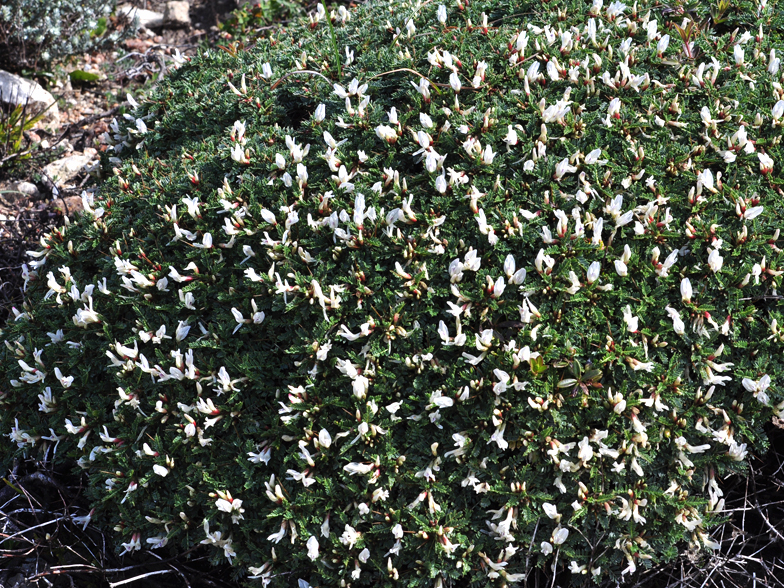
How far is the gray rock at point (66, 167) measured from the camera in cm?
522

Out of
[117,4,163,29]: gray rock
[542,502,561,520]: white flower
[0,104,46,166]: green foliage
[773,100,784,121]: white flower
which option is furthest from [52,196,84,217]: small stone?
[773,100,784,121]: white flower

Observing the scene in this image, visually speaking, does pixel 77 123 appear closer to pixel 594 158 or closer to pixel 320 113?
pixel 320 113

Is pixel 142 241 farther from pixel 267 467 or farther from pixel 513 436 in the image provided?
pixel 513 436

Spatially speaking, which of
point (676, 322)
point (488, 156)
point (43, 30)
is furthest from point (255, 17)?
point (676, 322)

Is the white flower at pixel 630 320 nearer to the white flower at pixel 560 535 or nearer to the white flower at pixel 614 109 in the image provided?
the white flower at pixel 560 535

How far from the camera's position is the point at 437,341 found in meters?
2.80

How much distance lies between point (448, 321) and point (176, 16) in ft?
17.2

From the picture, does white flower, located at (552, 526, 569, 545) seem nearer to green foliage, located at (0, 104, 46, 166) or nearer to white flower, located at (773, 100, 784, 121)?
white flower, located at (773, 100, 784, 121)

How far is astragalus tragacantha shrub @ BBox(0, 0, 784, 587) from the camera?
264cm

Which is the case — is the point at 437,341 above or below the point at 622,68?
below

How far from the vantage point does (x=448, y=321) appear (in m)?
2.85

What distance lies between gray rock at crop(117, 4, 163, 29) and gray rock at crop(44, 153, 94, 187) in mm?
1942

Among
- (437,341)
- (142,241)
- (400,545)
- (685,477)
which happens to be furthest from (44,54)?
(685,477)

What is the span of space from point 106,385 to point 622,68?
2686mm
